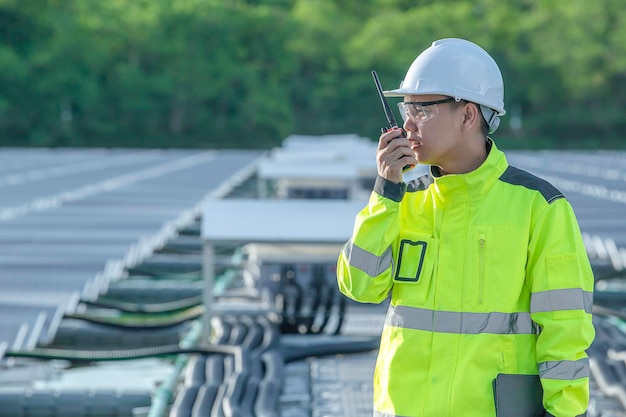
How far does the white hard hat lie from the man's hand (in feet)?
0.59

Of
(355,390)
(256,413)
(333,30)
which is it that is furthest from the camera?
(333,30)

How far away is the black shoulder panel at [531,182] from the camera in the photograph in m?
2.85

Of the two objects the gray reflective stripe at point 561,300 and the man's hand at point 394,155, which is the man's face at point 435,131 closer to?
the man's hand at point 394,155

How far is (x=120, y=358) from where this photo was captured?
7.83 m

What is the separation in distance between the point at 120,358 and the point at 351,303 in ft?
9.59

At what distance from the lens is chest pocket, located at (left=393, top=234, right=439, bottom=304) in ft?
9.53

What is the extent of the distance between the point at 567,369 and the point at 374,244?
22.1 inches

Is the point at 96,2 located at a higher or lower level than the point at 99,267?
higher

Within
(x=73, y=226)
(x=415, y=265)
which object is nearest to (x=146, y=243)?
(x=73, y=226)

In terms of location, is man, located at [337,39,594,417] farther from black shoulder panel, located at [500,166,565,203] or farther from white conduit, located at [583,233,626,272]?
white conduit, located at [583,233,626,272]

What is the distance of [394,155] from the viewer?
9.20 feet

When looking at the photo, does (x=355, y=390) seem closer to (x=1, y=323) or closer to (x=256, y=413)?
(x=256, y=413)

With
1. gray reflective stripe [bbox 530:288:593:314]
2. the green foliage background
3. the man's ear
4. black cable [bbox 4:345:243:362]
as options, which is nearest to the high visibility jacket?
gray reflective stripe [bbox 530:288:593:314]

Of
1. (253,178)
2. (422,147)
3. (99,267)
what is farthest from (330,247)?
(253,178)
